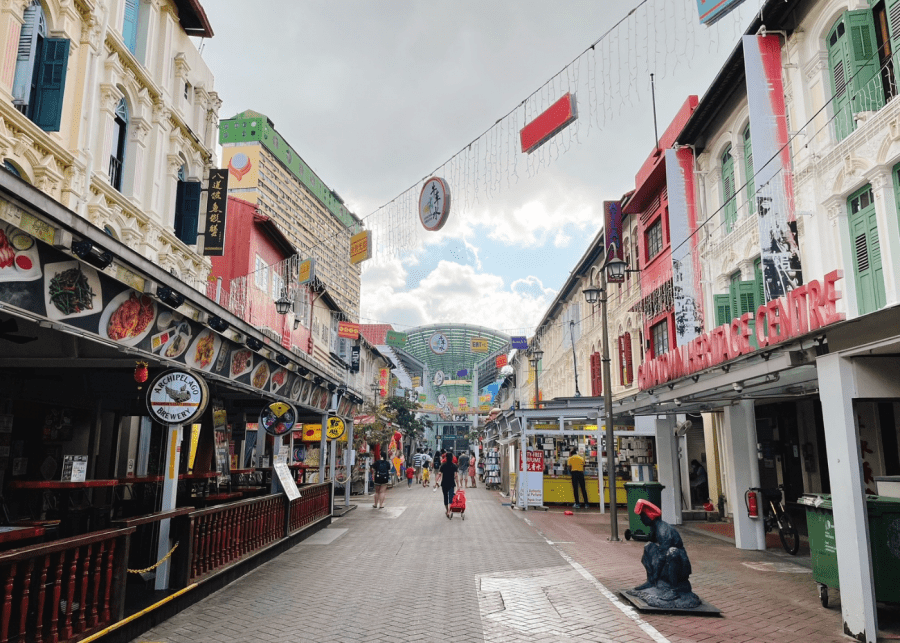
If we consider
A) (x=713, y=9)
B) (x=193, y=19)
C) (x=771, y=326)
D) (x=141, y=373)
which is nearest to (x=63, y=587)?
(x=141, y=373)

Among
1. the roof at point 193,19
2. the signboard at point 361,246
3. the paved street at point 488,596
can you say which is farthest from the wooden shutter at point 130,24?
the paved street at point 488,596

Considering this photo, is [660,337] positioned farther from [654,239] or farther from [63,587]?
[63,587]

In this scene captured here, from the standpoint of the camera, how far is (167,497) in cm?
727

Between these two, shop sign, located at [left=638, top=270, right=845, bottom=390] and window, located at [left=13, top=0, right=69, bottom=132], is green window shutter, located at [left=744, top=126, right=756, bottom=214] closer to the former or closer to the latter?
shop sign, located at [left=638, top=270, right=845, bottom=390]

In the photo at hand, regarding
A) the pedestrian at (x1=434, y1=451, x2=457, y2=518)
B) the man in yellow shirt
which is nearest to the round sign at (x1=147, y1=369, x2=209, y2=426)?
the pedestrian at (x1=434, y1=451, x2=457, y2=518)

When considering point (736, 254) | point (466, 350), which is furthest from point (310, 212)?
point (466, 350)

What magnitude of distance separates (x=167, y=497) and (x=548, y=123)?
6.65 metres

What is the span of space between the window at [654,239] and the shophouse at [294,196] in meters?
10.2

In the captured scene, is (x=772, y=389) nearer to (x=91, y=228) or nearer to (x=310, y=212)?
(x=91, y=228)

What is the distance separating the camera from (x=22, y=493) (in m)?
8.98

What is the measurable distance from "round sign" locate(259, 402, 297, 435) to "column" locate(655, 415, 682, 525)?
8.68m

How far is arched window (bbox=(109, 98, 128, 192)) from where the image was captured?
15484 millimetres

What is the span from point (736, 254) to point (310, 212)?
40.5ft

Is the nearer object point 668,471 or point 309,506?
point 309,506
